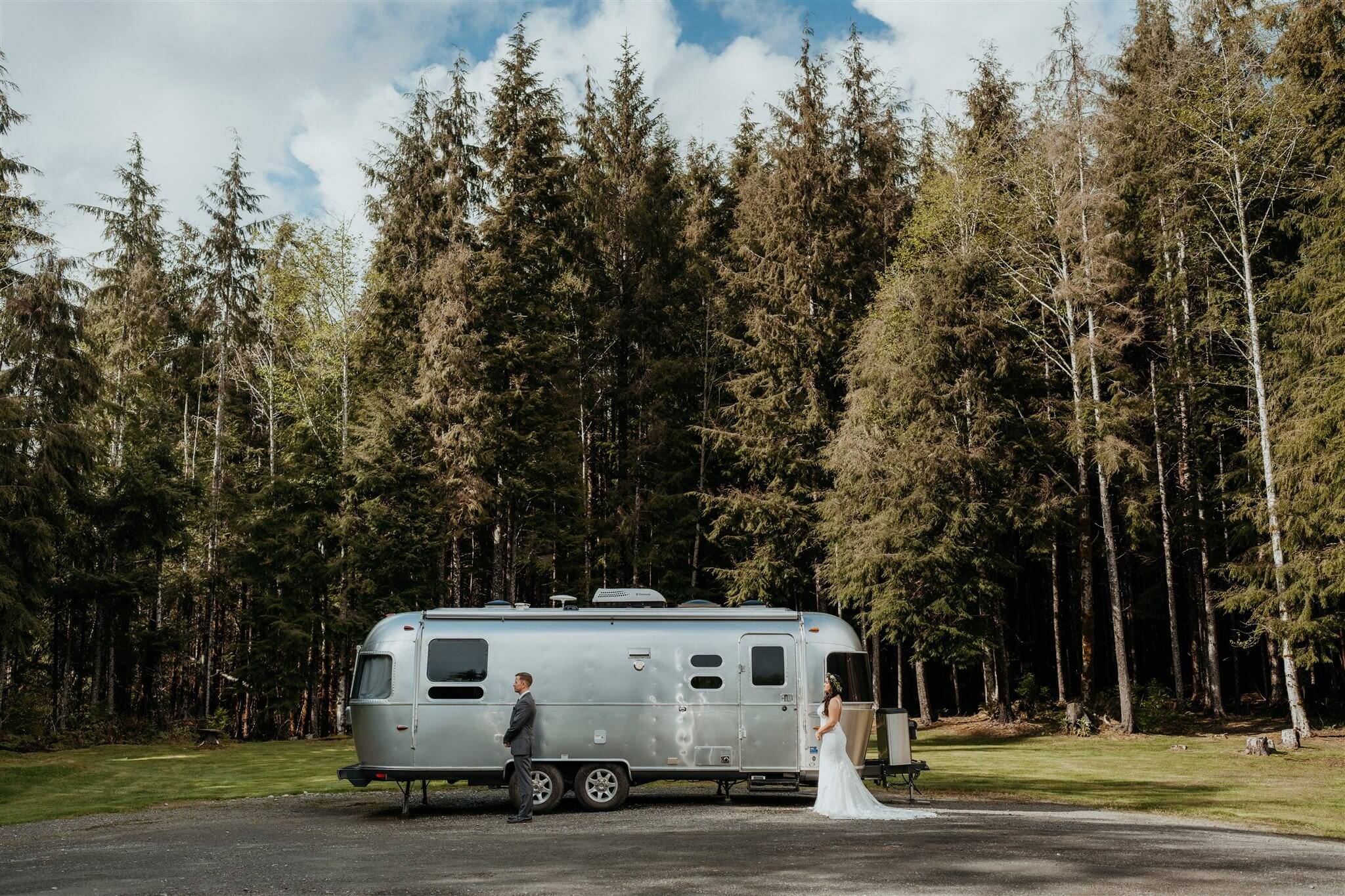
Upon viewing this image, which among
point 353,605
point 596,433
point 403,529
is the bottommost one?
point 353,605

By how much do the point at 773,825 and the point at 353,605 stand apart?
21.2 meters

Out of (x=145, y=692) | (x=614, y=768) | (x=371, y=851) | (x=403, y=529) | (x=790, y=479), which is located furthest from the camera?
(x=145, y=692)

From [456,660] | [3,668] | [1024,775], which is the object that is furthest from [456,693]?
[3,668]

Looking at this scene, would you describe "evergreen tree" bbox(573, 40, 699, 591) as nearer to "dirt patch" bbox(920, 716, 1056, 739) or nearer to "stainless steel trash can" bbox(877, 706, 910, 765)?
"dirt patch" bbox(920, 716, 1056, 739)

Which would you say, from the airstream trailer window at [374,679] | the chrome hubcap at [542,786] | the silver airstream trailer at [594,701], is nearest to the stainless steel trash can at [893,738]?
the silver airstream trailer at [594,701]

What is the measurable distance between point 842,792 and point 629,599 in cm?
410

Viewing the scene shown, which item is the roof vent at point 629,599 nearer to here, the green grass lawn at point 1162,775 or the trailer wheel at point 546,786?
the trailer wheel at point 546,786

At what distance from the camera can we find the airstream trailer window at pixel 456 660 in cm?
1447

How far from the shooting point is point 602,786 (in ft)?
47.5

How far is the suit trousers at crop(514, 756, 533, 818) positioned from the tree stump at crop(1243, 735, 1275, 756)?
49.8ft

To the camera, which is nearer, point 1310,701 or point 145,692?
point 1310,701

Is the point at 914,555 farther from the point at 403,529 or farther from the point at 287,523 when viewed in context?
the point at 287,523

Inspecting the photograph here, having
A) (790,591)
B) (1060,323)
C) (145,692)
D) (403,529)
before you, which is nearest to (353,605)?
(403,529)

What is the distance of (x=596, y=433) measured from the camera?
127 feet
